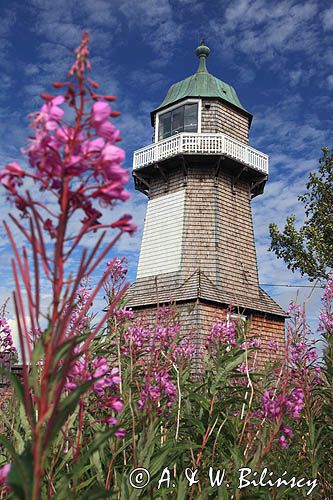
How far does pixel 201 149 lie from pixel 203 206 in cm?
269

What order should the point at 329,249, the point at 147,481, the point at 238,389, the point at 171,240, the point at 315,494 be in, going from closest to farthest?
the point at 147,481 → the point at 238,389 → the point at 315,494 → the point at 171,240 → the point at 329,249

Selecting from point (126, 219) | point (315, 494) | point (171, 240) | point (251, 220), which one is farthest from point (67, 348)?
point (251, 220)

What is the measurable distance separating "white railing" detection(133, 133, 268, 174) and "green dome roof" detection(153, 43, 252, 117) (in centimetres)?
261

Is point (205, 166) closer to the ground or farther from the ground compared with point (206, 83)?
closer to the ground

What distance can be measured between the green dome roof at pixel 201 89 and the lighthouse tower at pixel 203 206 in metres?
0.07

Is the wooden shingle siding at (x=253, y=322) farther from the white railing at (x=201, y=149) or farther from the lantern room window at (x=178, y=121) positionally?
the lantern room window at (x=178, y=121)

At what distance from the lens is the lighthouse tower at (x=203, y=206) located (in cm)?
2156

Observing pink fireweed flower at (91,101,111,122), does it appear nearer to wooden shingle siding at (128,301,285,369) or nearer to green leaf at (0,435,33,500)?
green leaf at (0,435,33,500)

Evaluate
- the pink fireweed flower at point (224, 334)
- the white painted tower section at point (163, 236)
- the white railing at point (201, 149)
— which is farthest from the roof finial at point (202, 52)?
the pink fireweed flower at point (224, 334)

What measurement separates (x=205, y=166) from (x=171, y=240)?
395 cm

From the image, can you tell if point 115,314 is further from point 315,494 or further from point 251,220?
point 251,220

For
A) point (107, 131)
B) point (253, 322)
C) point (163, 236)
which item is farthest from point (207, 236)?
point (107, 131)

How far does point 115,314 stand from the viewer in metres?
4.05

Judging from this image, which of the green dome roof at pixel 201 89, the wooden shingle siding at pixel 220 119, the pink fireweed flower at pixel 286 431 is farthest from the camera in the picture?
the green dome roof at pixel 201 89
